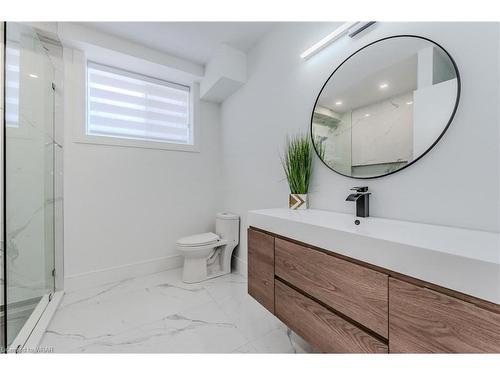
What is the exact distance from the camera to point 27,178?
139 centimetres

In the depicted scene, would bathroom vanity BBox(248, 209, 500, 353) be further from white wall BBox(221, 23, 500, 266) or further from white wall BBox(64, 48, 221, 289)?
white wall BBox(64, 48, 221, 289)

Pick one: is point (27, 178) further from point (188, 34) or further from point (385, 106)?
point (385, 106)

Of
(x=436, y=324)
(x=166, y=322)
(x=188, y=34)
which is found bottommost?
(x=166, y=322)

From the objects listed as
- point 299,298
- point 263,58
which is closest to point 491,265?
point 299,298

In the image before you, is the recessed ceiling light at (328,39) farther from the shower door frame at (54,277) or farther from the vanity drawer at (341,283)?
the shower door frame at (54,277)

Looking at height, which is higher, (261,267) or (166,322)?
(261,267)

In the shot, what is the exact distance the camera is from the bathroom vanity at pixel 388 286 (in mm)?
517

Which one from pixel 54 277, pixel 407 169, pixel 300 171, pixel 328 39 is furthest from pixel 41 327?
pixel 328 39

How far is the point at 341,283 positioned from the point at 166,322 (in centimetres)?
125

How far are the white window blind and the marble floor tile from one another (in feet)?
5.08

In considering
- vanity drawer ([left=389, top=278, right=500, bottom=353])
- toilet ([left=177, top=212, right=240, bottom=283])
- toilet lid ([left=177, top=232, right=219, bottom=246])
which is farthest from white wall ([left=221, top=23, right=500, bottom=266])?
vanity drawer ([left=389, top=278, right=500, bottom=353])

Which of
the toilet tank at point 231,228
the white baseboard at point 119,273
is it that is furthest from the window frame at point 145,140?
the white baseboard at point 119,273

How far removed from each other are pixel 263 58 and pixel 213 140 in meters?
1.09
